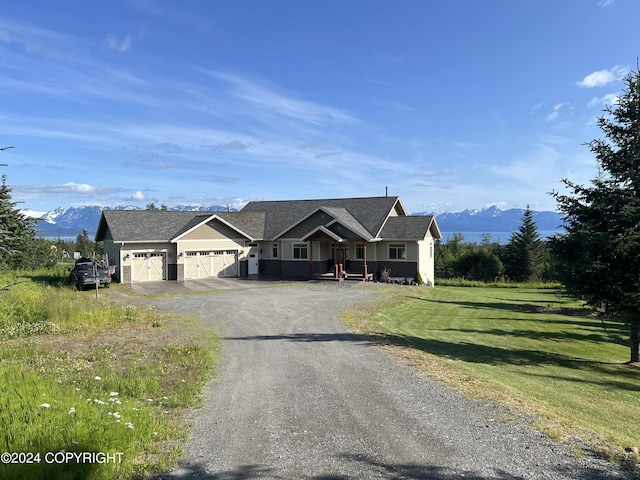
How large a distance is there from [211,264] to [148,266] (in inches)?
182

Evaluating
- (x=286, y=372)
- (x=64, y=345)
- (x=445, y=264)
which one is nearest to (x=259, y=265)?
(x=64, y=345)

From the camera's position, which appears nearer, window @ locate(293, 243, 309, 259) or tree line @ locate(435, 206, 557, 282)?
window @ locate(293, 243, 309, 259)

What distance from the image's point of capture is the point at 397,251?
114 ft

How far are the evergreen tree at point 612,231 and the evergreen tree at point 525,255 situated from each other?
46735 millimetres

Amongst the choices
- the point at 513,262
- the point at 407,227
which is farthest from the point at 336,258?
the point at 513,262

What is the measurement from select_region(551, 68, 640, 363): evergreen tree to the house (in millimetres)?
19171

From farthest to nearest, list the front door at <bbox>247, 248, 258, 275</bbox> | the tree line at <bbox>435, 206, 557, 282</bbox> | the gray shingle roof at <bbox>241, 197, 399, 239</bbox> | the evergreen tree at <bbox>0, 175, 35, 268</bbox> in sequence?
1. the tree line at <bbox>435, 206, 557, 282</bbox>
2. the front door at <bbox>247, 248, 258, 275</bbox>
3. the gray shingle roof at <bbox>241, 197, 399, 239</bbox>
4. the evergreen tree at <bbox>0, 175, 35, 268</bbox>

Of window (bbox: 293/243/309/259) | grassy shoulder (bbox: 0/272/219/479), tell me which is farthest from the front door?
grassy shoulder (bbox: 0/272/219/479)

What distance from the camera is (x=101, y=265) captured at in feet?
93.5

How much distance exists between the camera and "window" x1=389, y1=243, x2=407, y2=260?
34.3 m

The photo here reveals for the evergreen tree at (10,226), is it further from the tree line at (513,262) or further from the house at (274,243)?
the tree line at (513,262)

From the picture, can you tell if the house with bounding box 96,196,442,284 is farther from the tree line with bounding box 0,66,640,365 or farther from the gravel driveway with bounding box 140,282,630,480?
the gravel driveway with bounding box 140,282,630,480

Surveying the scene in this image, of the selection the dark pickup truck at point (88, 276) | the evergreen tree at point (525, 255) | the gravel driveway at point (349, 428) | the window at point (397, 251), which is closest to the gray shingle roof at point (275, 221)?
the window at point (397, 251)

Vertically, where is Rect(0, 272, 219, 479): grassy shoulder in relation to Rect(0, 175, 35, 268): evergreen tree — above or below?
below
